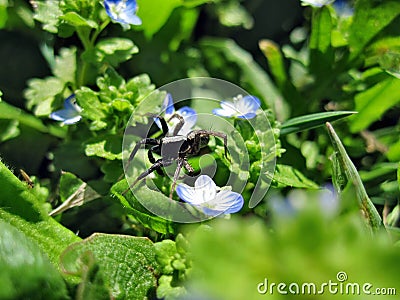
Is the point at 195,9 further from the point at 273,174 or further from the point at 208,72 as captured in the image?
the point at 273,174

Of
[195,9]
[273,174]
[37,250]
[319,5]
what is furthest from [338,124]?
[37,250]

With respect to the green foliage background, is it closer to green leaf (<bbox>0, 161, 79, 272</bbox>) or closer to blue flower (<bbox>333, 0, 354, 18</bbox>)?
green leaf (<bbox>0, 161, 79, 272</bbox>)

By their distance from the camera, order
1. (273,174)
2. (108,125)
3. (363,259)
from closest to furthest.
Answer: (363,259), (273,174), (108,125)

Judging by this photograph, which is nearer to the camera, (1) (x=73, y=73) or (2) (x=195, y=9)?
(1) (x=73, y=73)

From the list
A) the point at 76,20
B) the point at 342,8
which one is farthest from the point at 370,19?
the point at 76,20

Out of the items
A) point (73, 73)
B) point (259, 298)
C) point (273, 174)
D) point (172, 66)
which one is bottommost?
point (259, 298)

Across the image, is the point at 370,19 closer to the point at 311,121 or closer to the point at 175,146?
the point at 311,121

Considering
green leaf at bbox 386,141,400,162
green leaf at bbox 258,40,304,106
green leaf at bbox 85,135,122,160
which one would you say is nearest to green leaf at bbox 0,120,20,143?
green leaf at bbox 85,135,122,160
